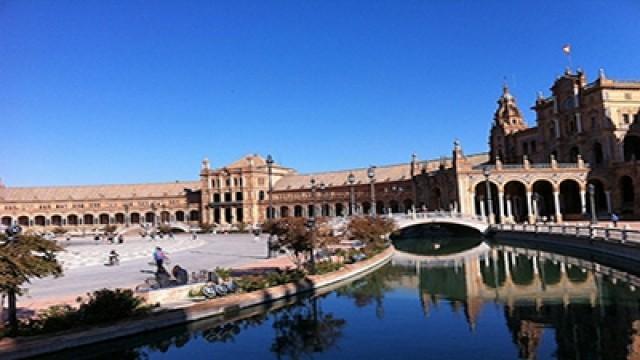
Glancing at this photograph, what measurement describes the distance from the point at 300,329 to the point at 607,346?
30.1ft

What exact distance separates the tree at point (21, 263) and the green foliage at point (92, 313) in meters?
0.70

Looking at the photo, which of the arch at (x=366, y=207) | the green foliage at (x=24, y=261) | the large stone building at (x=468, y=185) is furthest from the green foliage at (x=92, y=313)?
the arch at (x=366, y=207)

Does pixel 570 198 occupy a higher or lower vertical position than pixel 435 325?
higher

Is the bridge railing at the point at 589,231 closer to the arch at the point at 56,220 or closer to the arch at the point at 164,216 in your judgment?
the arch at the point at 164,216

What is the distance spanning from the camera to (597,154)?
61.3 metres

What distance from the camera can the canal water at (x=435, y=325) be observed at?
1452 cm

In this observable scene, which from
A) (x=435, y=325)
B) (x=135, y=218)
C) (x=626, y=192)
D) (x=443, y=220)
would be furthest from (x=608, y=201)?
(x=135, y=218)

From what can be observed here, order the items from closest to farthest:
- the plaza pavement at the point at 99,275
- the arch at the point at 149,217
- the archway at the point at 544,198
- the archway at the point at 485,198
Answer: the plaza pavement at the point at 99,275 < the archway at the point at 485,198 < the archway at the point at 544,198 < the arch at the point at 149,217

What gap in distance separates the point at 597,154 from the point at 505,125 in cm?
1737

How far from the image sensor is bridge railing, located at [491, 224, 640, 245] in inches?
1079

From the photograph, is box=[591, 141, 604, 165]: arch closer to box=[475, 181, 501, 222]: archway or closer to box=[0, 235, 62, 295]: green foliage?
box=[475, 181, 501, 222]: archway

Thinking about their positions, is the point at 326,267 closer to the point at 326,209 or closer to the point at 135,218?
the point at 326,209

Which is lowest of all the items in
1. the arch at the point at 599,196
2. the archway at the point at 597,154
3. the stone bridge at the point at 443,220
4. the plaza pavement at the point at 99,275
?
the plaza pavement at the point at 99,275

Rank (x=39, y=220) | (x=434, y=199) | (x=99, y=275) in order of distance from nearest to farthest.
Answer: (x=99, y=275) < (x=434, y=199) < (x=39, y=220)
